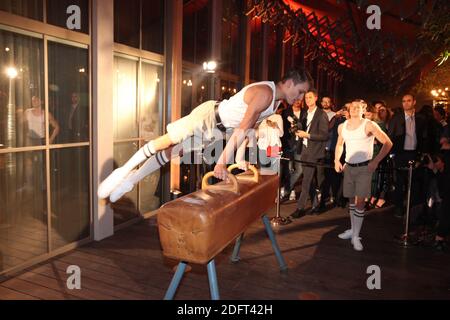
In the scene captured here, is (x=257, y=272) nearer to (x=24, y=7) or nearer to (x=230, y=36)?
(x=24, y=7)

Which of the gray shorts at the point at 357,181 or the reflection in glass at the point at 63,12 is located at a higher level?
the reflection in glass at the point at 63,12

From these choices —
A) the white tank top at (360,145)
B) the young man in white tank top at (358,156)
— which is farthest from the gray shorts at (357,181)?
the white tank top at (360,145)

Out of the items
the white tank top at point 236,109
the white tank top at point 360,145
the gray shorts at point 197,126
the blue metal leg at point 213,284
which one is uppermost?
the white tank top at point 236,109

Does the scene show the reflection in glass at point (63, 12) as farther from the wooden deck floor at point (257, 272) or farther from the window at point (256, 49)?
the window at point (256, 49)

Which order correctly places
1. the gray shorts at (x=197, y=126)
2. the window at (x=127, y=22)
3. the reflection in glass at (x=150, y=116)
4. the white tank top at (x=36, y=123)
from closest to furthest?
the gray shorts at (x=197, y=126)
the white tank top at (x=36, y=123)
the window at (x=127, y=22)
the reflection in glass at (x=150, y=116)

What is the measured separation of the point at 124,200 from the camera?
532cm

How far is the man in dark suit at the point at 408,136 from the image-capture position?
5887 mm

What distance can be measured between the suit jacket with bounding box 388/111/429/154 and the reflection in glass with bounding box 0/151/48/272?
17.1 feet

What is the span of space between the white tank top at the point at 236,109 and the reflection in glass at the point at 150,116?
263 cm

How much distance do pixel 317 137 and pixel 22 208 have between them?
4.30m

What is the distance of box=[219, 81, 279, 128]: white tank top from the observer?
3172mm

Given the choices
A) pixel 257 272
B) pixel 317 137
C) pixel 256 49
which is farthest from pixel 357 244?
pixel 256 49

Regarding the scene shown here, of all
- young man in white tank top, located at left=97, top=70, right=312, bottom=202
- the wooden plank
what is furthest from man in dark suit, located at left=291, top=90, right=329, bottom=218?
the wooden plank

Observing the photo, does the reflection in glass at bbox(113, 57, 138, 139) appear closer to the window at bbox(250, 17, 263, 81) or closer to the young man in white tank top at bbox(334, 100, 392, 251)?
the young man in white tank top at bbox(334, 100, 392, 251)
